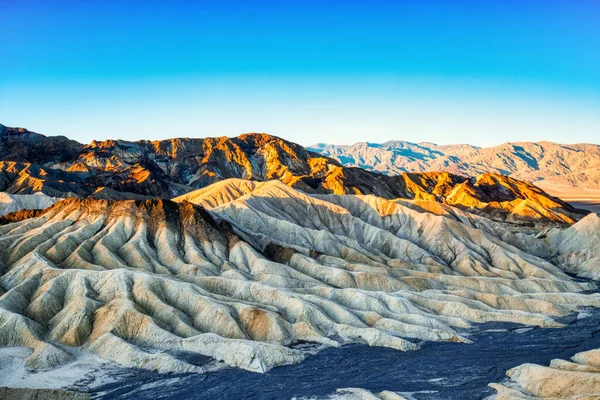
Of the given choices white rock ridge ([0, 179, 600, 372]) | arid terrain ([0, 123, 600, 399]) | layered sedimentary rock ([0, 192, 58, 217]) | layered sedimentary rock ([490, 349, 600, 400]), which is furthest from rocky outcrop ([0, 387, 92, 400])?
layered sedimentary rock ([0, 192, 58, 217])

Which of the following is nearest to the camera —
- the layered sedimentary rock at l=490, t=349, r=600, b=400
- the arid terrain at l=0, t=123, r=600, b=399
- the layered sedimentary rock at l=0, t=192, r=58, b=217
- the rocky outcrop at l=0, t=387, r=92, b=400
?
the layered sedimentary rock at l=490, t=349, r=600, b=400

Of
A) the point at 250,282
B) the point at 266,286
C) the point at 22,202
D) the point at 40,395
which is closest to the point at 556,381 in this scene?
the point at 266,286

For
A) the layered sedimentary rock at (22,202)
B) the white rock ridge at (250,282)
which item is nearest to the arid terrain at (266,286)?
the white rock ridge at (250,282)

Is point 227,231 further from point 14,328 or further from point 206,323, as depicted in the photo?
point 14,328

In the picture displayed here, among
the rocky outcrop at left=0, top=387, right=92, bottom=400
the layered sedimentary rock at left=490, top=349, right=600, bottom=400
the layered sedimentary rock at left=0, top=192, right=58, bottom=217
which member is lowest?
the rocky outcrop at left=0, top=387, right=92, bottom=400

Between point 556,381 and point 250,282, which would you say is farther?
point 250,282

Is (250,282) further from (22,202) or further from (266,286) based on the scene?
(22,202)

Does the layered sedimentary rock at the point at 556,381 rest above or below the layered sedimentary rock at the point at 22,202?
below

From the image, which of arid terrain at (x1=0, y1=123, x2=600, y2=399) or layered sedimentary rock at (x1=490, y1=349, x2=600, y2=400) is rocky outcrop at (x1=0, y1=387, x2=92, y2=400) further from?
layered sedimentary rock at (x1=490, y1=349, x2=600, y2=400)

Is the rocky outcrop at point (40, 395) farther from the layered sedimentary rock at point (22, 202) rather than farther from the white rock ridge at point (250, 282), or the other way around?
the layered sedimentary rock at point (22, 202)
